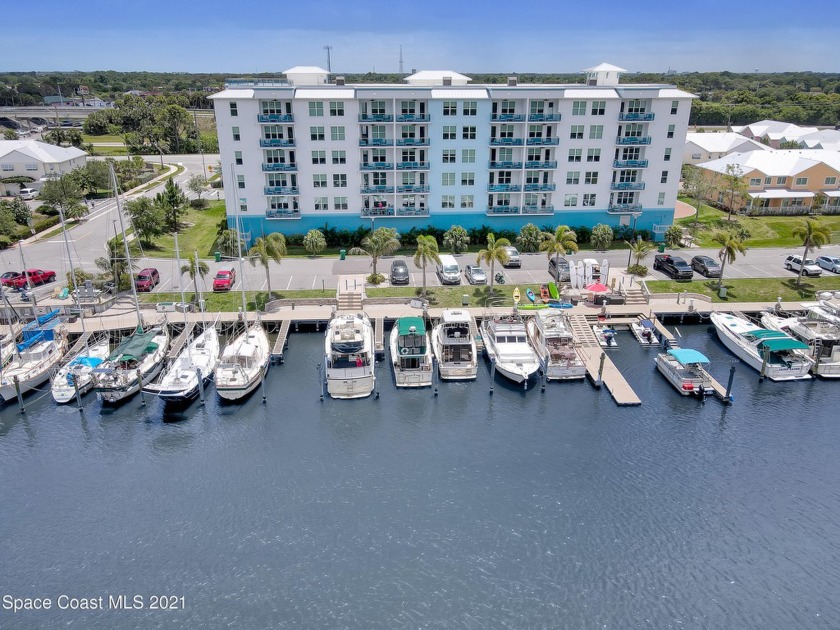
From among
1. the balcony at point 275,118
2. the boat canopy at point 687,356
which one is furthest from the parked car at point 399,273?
the boat canopy at point 687,356

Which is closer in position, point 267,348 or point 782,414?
point 782,414

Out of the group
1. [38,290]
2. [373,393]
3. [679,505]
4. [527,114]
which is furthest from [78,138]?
[679,505]

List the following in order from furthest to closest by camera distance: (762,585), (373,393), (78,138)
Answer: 1. (78,138)
2. (373,393)
3. (762,585)

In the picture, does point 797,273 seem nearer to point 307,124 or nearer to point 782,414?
point 782,414

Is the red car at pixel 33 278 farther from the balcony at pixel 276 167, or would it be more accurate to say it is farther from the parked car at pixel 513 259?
the parked car at pixel 513 259

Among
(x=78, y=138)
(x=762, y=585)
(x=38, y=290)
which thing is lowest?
(x=762, y=585)

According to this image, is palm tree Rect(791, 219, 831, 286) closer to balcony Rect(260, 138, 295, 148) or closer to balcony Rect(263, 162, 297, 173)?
balcony Rect(263, 162, 297, 173)
